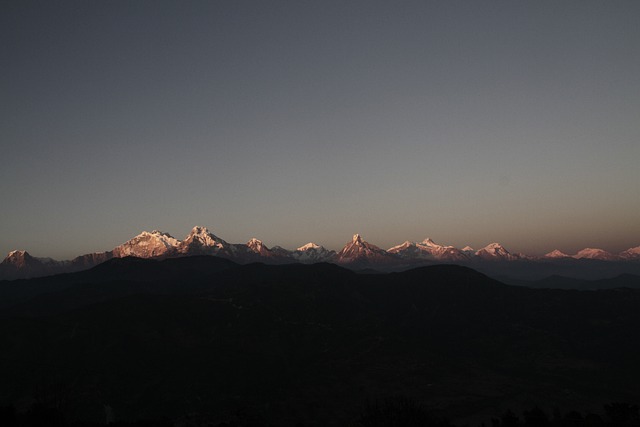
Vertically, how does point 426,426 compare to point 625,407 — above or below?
above

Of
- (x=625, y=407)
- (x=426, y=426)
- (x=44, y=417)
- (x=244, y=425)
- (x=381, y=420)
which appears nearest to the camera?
(x=381, y=420)

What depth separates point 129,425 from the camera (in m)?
197

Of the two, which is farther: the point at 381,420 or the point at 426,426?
the point at 426,426

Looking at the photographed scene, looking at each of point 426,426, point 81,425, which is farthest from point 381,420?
point 81,425

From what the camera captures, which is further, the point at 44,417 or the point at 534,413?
the point at 534,413

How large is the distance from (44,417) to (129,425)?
4037cm

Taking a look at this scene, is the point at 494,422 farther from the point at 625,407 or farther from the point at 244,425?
the point at 244,425

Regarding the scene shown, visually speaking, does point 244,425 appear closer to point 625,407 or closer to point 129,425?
point 129,425

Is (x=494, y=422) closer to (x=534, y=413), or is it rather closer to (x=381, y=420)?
(x=534, y=413)

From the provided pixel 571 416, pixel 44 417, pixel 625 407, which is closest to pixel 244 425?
pixel 44 417

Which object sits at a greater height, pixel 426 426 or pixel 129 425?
pixel 426 426

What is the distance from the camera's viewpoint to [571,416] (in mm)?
185875

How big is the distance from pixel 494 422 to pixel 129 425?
150 metres

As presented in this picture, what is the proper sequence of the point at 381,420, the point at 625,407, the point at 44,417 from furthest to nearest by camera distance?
the point at 625,407 → the point at 44,417 → the point at 381,420
